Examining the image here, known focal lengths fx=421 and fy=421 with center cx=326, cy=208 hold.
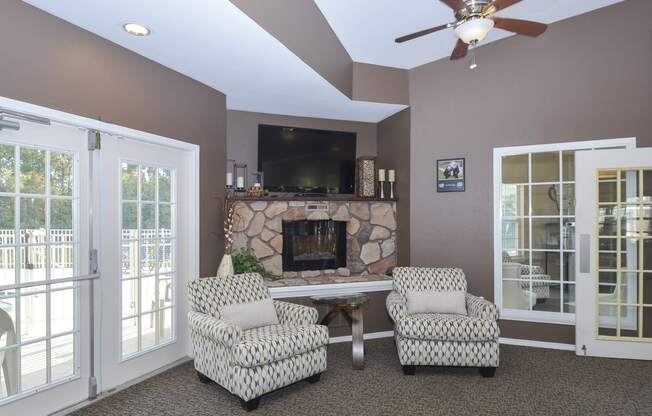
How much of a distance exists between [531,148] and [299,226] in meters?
2.62

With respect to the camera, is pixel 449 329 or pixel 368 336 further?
pixel 368 336

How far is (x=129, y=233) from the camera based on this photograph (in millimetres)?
3391

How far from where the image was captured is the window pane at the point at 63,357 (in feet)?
9.27

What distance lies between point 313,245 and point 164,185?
1957 mm

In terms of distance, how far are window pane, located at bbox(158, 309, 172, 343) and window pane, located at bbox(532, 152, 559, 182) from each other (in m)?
3.77

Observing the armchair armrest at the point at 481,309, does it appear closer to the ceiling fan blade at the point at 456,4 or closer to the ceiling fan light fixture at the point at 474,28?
the ceiling fan light fixture at the point at 474,28

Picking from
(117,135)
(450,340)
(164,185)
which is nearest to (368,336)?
(450,340)

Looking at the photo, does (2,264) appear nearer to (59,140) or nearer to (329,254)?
(59,140)

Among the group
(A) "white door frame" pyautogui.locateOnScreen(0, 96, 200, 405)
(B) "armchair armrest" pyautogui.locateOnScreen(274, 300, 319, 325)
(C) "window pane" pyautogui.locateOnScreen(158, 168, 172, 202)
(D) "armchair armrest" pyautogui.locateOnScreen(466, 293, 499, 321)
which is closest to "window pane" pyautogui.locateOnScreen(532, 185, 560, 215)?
(D) "armchair armrest" pyautogui.locateOnScreen(466, 293, 499, 321)

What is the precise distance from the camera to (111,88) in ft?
10.2

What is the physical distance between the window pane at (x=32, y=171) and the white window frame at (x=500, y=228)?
395 centimetres

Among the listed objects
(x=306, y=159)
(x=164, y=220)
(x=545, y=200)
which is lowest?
(x=164, y=220)

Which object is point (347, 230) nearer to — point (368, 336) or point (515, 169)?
point (368, 336)

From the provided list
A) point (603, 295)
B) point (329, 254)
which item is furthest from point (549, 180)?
point (329, 254)
